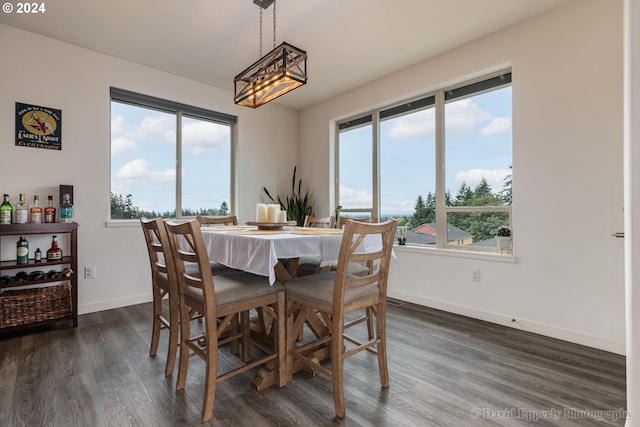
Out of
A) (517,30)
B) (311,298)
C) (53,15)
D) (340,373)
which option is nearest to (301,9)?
(517,30)

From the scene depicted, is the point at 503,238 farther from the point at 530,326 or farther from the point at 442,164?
the point at 442,164

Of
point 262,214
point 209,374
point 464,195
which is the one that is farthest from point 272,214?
point 464,195

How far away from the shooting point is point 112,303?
3.14m

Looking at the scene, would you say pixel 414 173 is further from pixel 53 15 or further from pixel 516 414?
pixel 53 15

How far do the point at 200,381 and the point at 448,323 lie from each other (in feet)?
6.69

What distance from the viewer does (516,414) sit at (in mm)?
1502

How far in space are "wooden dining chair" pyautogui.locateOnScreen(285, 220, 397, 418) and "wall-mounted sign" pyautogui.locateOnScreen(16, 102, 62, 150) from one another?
8.98 ft

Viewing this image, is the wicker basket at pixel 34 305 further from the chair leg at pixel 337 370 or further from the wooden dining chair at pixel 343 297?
the chair leg at pixel 337 370

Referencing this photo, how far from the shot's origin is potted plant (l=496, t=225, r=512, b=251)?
274cm

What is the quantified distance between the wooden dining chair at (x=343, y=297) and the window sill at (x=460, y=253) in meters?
1.46

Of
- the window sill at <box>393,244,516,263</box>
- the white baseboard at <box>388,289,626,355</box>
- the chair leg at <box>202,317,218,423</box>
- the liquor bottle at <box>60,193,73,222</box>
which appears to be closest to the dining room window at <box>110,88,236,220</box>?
the liquor bottle at <box>60,193,73,222</box>

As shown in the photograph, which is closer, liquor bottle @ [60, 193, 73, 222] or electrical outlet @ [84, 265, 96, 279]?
liquor bottle @ [60, 193, 73, 222]

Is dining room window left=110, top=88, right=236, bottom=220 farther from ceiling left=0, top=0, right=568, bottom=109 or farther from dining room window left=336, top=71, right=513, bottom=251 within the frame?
dining room window left=336, top=71, right=513, bottom=251

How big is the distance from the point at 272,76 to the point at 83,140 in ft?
7.40
